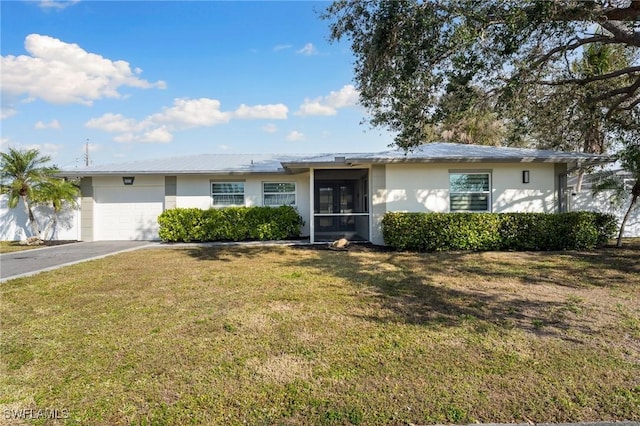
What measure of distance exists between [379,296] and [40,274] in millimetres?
7406

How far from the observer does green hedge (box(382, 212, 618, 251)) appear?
1043cm

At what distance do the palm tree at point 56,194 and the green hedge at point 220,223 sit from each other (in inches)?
152

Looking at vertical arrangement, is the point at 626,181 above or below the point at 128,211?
above

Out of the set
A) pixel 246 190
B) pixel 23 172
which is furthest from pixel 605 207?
pixel 23 172

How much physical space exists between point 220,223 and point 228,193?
1668mm

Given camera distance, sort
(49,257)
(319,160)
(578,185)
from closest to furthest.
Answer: (49,257) → (319,160) → (578,185)

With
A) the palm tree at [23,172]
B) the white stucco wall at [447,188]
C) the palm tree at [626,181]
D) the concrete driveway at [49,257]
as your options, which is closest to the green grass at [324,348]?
the concrete driveway at [49,257]

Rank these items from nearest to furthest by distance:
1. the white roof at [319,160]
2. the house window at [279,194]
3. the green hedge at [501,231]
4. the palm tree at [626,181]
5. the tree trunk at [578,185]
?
the palm tree at [626,181] → the green hedge at [501,231] → the white roof at [319,160] → the tree trunk at [578,185] → the house window at [279,194]

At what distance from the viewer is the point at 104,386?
3053 mm

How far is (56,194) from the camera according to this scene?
13.2 metres

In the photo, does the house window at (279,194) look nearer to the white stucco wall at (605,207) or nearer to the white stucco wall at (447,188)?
the white stucco wall at (447,188)

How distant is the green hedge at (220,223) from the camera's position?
1322 centimetres

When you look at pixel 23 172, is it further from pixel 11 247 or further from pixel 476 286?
pixel 476 286

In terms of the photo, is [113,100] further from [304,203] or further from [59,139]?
[304,203]
